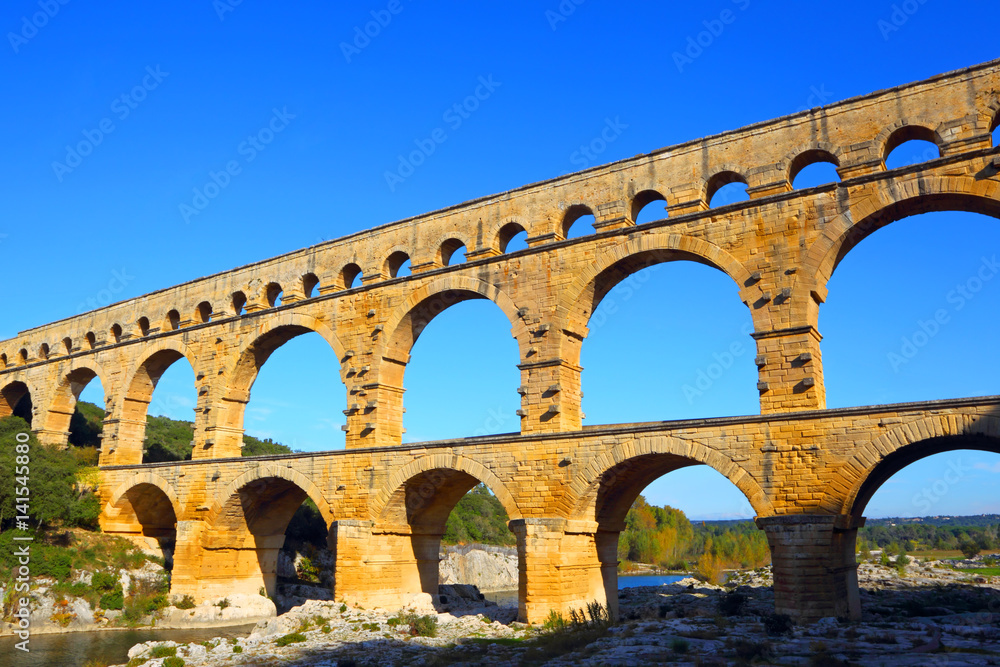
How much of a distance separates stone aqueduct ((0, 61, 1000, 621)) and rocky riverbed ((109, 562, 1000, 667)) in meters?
1.04

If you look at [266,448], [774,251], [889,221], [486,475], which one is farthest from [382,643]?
[266,448]

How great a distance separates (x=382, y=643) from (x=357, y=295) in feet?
31.8

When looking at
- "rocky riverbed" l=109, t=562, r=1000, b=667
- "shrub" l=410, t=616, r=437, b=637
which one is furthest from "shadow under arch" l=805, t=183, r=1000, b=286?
"shrub" l=410, t=616, r=437, b=637

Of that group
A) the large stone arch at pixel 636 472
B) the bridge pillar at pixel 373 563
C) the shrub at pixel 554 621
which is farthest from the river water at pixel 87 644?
the large stone arch at pixel 636 472

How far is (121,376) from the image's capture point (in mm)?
27109

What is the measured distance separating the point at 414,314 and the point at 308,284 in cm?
464

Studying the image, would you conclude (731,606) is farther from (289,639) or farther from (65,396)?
(65,396)

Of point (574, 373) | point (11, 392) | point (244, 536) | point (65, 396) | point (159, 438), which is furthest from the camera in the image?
point (159, 438)

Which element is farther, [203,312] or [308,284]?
[203,312]

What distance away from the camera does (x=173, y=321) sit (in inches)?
1056

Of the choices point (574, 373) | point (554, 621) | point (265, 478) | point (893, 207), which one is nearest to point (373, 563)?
point (265, 478)

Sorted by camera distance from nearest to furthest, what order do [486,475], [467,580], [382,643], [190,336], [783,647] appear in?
[783,647] < [382,643] < [486,475] < [190,336] < [467,580]

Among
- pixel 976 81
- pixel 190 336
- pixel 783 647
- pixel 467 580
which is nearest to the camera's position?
pixel 783 647

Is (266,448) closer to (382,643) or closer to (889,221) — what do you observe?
(382,643)
